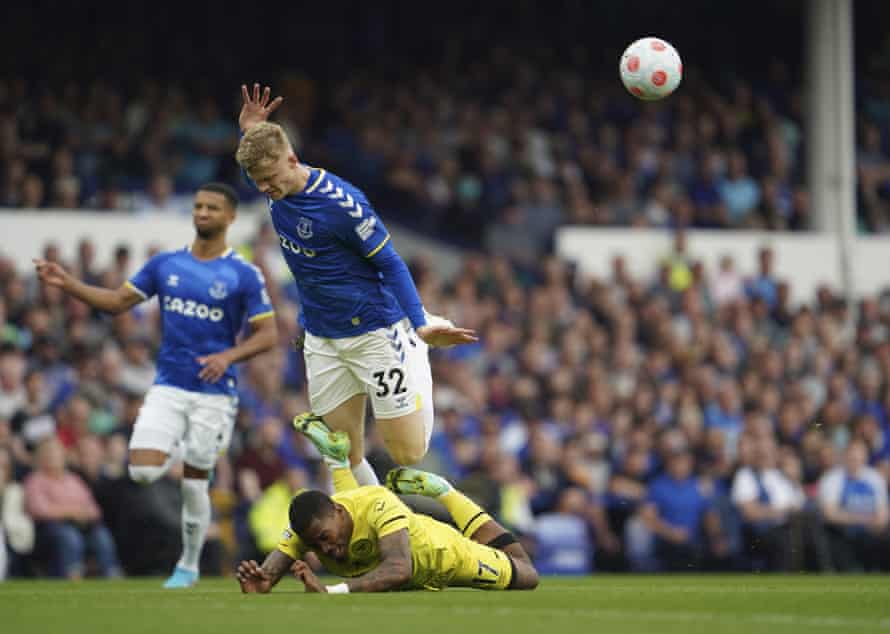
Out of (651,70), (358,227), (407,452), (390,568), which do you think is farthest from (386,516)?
(651,70)

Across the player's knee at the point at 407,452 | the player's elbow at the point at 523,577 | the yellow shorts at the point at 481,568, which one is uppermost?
the player's knee at the point at 407,452

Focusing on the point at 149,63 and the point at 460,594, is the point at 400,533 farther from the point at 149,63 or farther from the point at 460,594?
the point at 149,63

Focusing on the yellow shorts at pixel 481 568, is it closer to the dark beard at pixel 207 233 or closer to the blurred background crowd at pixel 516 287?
the dark beard at pixel 207 233

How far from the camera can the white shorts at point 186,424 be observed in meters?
11.5

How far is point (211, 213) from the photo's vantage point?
1147cm

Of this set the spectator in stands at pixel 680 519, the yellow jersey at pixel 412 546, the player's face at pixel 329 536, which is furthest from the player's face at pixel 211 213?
the spectator in stands at pixel 680 519

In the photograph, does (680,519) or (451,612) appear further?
(680,519)

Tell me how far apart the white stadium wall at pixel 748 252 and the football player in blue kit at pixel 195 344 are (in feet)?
33.5

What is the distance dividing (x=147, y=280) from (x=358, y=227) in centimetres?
249

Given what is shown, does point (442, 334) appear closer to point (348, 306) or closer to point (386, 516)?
point (348, 306)

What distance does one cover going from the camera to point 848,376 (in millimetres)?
20844

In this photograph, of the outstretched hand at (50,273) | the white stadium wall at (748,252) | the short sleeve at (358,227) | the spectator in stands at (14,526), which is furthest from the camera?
the white stadium wall at (748,252)

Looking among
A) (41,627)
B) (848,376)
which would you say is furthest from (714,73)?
(41,627)

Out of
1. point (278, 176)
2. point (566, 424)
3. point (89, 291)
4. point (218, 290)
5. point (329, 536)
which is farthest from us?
point (566, 424)
